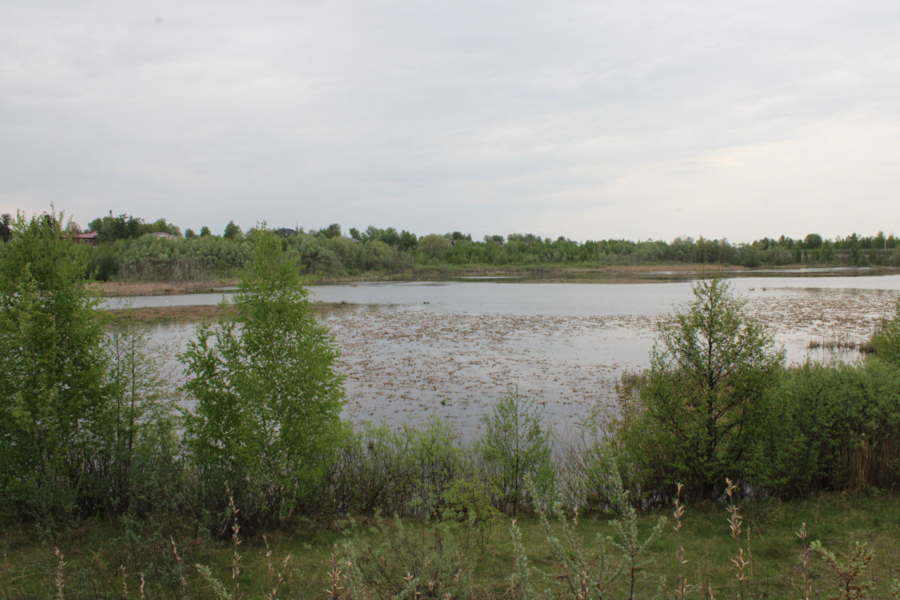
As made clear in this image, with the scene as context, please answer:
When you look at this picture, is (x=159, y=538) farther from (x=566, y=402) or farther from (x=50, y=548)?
(x=566, y=402)

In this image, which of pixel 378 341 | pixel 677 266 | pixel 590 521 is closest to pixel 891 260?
pixel 677 266

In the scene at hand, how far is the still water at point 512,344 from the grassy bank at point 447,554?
3739 mm

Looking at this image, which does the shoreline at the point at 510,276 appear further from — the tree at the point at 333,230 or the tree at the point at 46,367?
the tree at the point at 333,230

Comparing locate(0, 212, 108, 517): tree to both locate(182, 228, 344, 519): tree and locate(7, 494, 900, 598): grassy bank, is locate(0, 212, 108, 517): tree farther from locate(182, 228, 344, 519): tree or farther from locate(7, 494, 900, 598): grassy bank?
locate(182, 228, 344, 519): tree

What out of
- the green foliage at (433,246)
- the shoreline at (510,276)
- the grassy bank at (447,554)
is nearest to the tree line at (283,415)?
the grassy bank at (447,554)

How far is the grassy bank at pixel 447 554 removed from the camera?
6.07 meters

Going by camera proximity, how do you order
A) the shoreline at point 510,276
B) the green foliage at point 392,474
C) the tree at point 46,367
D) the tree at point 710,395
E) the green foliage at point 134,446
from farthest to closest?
1. the shoreline at point 510,276
2. the green foliage at point 392,474
3. the tree at point 710,395
4. the tree at point 46,367
5. the green foliage at point 134,446

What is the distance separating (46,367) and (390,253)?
12063cm

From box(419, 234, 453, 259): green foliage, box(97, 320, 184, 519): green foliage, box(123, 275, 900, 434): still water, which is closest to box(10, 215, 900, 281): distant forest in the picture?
box(419, 234, 453, 259): green foliage

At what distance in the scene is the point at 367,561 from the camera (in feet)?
19.9

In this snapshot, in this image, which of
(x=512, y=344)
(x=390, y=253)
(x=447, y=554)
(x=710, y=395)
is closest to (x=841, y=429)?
(x=710, y=395)

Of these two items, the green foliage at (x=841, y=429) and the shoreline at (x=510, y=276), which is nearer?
the green foliage at (x=841, y=429)

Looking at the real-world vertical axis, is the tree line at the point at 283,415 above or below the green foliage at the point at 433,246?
below

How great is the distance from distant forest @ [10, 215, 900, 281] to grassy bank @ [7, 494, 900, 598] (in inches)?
2711
